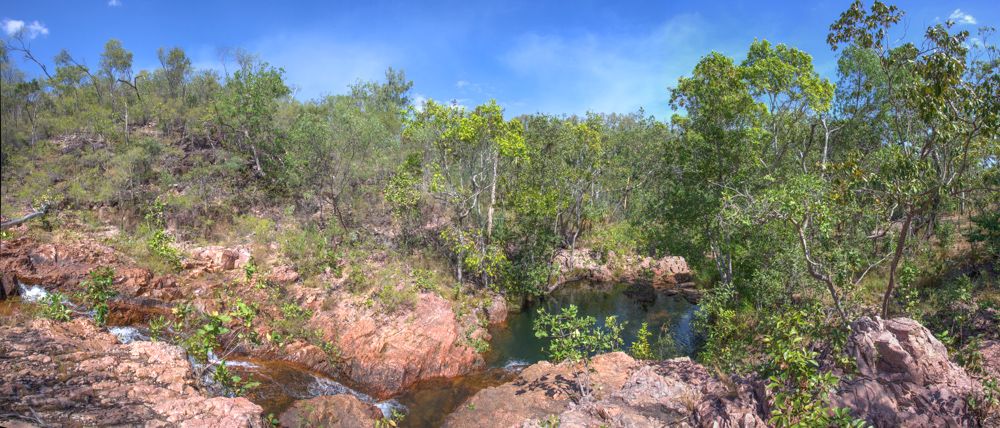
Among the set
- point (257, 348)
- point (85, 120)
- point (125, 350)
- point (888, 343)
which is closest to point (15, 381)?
point (125, 350)

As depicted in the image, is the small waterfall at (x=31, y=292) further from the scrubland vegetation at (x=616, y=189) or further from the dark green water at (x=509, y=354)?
the dark green water at (x=509, y=354)

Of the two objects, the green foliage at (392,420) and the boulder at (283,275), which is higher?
the boulder at (283,275)

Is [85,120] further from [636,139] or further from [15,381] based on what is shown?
[636,139]

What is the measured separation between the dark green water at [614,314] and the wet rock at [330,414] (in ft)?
24.5

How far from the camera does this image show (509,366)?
62.3 ft

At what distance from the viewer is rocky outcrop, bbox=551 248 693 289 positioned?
106 ft

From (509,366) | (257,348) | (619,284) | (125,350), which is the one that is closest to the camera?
(125,350)

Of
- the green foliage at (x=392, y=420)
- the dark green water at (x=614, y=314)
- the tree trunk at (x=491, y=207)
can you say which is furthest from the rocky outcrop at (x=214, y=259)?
the tree trunk at (x=491, y=207)

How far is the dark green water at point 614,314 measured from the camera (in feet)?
66.4

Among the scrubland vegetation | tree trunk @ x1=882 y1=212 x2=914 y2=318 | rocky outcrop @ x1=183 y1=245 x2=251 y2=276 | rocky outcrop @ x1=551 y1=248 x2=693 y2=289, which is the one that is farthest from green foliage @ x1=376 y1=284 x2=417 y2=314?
tree trunk @ x1=882 y1=212 x2=914 y2=318

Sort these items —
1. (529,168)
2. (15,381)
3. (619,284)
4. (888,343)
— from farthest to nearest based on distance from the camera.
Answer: (619,284) < (529,168) < (888,343) < (15,381)

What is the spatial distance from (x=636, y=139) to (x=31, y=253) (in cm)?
3552

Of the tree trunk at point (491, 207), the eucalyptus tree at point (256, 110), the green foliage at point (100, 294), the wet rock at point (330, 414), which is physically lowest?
the wet rock at point (330, 414)

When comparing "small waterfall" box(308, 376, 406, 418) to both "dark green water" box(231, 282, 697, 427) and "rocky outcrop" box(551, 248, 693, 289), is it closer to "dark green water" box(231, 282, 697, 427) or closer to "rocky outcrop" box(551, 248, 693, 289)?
"dark green water" box(231, 282, 697, 427)
